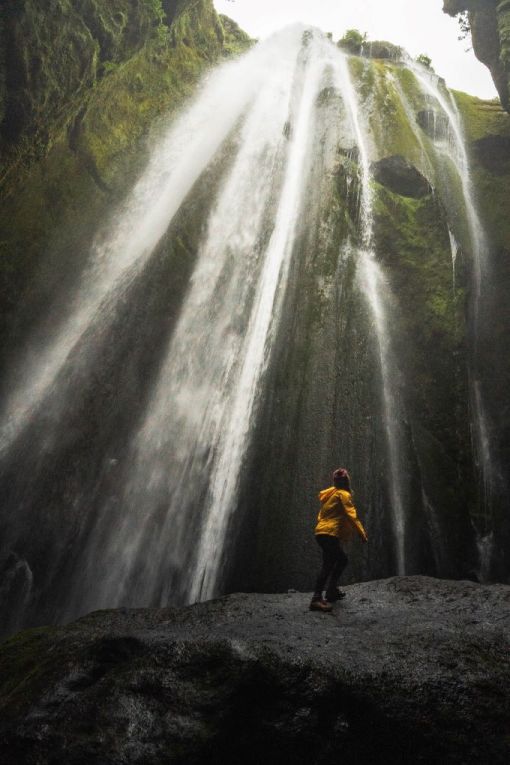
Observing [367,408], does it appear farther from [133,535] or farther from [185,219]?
[185,219]

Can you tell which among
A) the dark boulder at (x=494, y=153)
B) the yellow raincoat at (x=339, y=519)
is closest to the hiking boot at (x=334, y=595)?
the yellow raincoat at (x=339, y=519)

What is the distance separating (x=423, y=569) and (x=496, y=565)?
1.49 meters

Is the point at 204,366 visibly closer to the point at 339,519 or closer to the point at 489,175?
the point at 339,519

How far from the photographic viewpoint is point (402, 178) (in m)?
13.8

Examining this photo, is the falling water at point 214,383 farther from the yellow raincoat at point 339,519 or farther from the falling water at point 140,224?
the yellow raincoat at point 339,519

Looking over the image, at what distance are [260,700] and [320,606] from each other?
7.98 feet

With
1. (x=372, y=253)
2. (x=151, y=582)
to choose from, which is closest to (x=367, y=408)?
(x=372, y=253)

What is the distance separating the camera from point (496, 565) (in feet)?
28.6

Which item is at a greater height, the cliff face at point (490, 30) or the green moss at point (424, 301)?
the cliff face at point (490, 30)

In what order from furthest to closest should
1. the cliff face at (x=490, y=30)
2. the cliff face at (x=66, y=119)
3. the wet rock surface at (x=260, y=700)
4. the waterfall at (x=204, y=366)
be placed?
the cliff face at (x=490, y=30)
the cliff face at (x=66, y=119)
the waterfall at (x=204, y=366)
the wet rock surface at (x=260, y=700)

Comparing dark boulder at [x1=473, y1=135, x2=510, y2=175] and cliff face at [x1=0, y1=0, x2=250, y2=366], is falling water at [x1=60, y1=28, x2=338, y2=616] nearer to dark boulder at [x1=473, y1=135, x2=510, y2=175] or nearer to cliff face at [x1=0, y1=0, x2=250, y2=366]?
cliff face at [x1=0, y1=0, x2=250, y2=366]

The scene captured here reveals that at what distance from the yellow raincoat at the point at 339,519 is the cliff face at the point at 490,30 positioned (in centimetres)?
1584

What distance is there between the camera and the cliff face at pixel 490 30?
49.0ft

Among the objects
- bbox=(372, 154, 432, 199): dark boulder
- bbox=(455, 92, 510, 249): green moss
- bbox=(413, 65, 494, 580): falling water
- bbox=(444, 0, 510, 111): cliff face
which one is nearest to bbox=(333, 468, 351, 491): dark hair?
bbox=(413, 65, 494, 580): falling water
